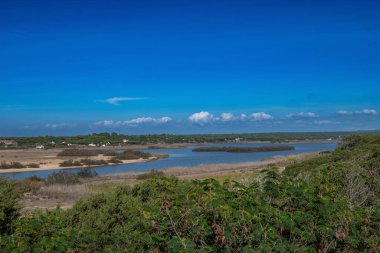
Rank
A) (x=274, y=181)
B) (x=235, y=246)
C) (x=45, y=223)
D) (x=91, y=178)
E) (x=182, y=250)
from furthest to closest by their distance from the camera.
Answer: (x=91, y=178)
(x=274, y=181)
(x=45, y=223)
(x=235, y=246)
(x=182, y=250)

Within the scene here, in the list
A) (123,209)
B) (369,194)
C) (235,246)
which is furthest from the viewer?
(369,194)

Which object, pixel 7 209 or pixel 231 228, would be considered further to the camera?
pixel 7 209

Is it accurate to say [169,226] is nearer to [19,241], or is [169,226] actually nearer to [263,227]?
[263,227]

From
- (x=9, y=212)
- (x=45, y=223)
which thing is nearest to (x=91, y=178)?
(x=9, y=212)

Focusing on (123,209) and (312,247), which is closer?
(312,247)

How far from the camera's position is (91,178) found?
4125 cm

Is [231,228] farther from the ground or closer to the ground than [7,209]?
farther from the ground

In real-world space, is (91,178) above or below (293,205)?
below

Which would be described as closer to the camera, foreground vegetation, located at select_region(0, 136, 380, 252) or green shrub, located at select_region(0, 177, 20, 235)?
foreground vegetation, located at select_region(0, 136, 380, 252)

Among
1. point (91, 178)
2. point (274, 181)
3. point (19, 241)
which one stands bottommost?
point (91, 178)

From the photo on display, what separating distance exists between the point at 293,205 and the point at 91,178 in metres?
36.9

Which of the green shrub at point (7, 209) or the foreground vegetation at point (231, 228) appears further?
the green shrub at point (7, 209)

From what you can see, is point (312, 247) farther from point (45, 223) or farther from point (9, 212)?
point (9, 212)

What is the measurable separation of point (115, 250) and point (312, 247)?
7.67 ft
